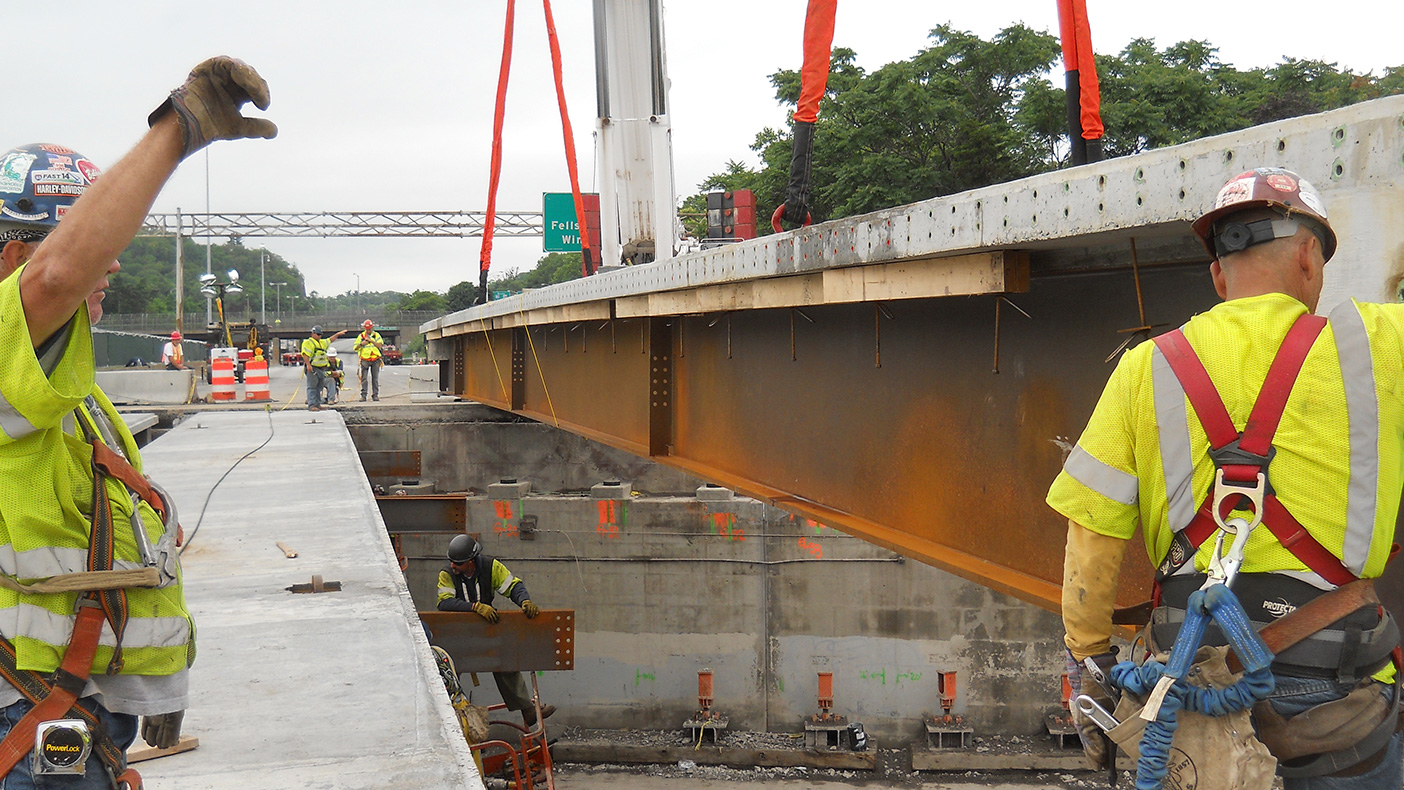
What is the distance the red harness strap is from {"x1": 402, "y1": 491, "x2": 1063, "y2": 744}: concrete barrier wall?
1634cm

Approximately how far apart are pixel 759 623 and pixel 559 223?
18.9 m

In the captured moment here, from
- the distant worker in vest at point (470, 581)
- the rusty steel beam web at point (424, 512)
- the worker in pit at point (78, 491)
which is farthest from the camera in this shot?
the rusty steel beam web at point (424, 512)

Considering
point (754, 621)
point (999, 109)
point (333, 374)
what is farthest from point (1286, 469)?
point (999, 109)

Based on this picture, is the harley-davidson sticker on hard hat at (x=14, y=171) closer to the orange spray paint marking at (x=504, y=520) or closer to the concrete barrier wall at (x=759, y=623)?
the concrete barrier wall at (x=759, y=623)

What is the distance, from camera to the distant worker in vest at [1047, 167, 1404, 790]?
2.37m

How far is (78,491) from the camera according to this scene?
2498mm

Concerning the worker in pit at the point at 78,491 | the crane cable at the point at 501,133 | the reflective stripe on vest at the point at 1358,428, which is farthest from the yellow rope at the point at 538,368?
the reflective stripe on vest at the point at 1358,428

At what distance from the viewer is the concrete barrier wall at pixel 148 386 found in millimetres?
23438

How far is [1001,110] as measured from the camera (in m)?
37.7

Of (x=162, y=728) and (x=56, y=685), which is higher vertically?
(x=56, y=685)

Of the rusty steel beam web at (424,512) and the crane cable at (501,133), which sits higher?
the crane cable at (501,133)

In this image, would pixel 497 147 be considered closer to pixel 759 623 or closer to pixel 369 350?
pixel 759 623

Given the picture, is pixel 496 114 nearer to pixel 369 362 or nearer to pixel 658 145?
pixel 658 145

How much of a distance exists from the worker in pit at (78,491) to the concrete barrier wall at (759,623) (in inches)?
649
